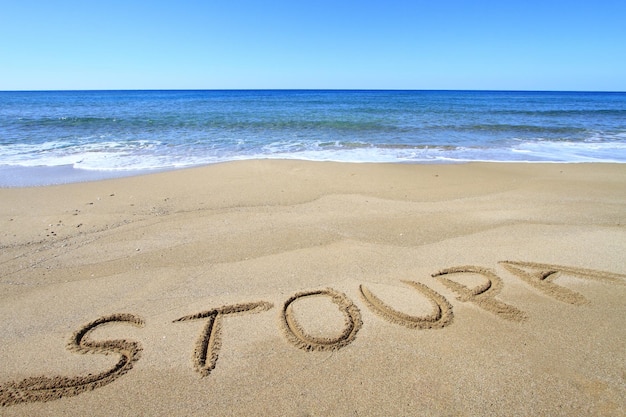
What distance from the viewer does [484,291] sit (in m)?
3.02

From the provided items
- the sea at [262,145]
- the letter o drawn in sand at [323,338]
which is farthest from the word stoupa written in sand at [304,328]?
the sea at [262,145]

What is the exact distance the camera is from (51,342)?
2445 millimetres

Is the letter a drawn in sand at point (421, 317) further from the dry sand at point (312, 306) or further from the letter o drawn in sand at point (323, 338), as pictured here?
the letter o drawn in sand at point (323, 338)

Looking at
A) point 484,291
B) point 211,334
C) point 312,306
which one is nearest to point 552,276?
A: point 484,291

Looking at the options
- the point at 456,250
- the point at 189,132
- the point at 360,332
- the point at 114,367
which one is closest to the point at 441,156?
the point at 456,250

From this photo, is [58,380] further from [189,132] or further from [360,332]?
[189,132]

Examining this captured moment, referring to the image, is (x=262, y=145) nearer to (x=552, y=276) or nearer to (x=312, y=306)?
(x=312, y=306)

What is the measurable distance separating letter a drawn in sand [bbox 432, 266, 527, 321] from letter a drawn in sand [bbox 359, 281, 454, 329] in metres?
0.21

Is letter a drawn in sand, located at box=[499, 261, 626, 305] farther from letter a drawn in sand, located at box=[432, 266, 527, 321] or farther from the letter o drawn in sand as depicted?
the letter o drawn in sand

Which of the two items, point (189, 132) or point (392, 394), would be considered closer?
point (392, 394)

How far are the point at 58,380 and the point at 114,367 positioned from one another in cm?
31

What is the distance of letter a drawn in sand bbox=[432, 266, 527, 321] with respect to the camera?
8.99 feet

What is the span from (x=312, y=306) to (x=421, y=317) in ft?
2.89

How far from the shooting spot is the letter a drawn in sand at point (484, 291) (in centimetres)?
274
